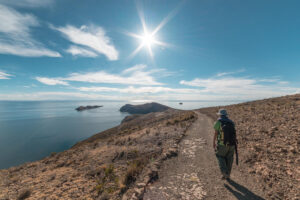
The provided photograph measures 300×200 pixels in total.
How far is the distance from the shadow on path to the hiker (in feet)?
1.31

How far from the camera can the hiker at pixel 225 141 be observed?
4684 millimetres

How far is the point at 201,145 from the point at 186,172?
430 centimetres

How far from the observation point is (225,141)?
15.4ft

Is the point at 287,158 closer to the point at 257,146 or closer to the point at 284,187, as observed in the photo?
the point at 257,146

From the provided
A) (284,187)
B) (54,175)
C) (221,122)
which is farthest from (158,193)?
(54,175)

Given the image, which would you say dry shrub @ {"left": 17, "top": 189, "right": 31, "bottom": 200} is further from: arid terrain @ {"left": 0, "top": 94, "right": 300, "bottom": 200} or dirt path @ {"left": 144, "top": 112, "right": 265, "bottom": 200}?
dirt path @ {"left": 144, "top": 112, "right": 265, "bottom": 200}

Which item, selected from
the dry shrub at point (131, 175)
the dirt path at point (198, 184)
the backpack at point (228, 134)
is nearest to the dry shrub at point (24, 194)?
the dry shrub at point (131, 175)

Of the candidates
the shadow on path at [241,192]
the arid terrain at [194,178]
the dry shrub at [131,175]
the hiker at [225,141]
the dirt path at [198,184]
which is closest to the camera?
the shadow on path at [241,192]

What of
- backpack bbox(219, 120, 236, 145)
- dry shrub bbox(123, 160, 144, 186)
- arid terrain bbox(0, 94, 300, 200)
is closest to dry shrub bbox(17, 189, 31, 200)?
arid terrain bbox(0, 94, 300, 200)

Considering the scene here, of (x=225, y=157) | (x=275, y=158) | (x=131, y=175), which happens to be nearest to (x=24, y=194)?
(x=131, y=175)

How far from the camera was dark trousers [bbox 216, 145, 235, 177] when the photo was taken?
489cm

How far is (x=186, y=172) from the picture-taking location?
6.01 meters

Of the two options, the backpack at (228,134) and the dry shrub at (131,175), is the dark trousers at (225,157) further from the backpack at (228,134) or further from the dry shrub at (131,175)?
the dry shrub at (131,175)

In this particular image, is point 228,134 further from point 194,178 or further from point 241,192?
point 194,178
